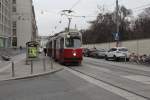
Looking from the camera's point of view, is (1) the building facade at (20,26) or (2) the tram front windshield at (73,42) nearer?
(2) the tram front windshield at (73,42)

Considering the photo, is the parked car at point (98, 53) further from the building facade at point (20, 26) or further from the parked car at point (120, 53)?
the building facade at point (20, 26)

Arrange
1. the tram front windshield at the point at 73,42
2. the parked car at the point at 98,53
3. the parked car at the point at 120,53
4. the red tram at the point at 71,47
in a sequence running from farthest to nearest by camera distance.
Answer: the parked car at the point at 98,53 → the parked car at the point at 120,53 → the tram front windshield at the point at 73,42 → the red tram at the point at 71,47

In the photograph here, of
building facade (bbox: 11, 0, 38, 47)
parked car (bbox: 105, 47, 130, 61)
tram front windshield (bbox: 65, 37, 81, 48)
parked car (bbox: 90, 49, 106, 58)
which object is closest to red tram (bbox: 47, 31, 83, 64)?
tram front windshield (bbox: 65, 37, 81, 48)

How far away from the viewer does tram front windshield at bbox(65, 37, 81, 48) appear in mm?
34719

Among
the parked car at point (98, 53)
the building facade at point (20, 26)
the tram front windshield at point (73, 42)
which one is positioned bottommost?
the parked car at point (98, 53)

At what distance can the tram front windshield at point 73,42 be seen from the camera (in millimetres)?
34719

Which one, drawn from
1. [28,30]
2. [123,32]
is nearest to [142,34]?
[123,32]

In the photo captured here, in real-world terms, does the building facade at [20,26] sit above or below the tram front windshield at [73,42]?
above

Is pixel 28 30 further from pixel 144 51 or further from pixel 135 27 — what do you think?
pixel 144 51

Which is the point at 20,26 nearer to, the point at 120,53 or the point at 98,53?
the point at 98,53

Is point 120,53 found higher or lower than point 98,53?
higher

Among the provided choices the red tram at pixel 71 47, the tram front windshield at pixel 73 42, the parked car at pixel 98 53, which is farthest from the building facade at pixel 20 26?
the tram front windshield at pixel 73 42

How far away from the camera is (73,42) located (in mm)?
34906

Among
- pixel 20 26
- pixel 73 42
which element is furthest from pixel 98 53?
pixel 20 26
